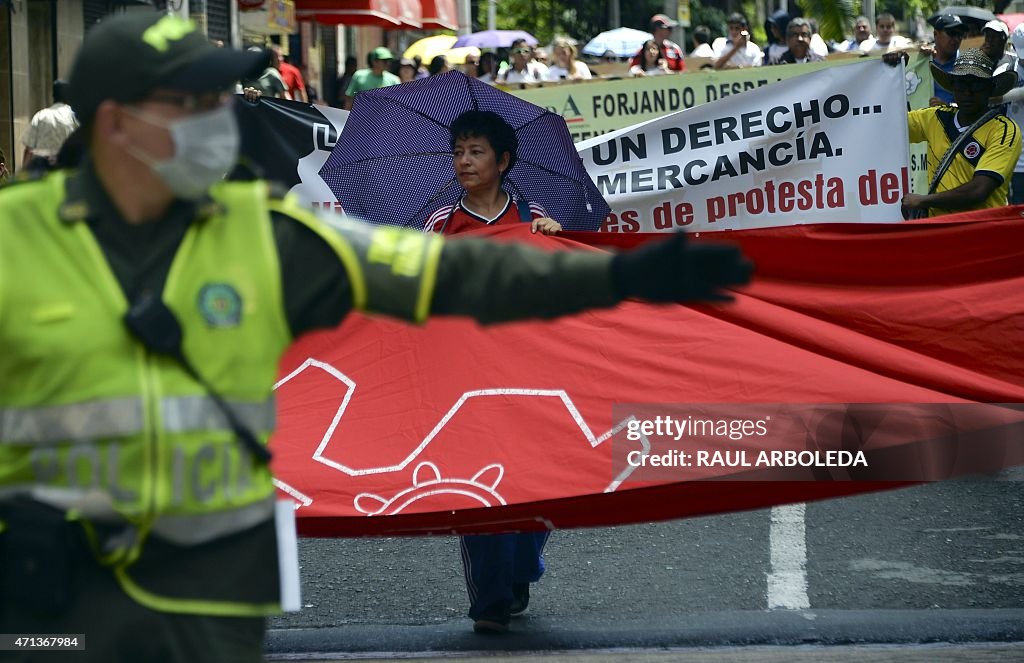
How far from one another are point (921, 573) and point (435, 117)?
256cm

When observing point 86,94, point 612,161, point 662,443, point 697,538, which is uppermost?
point 86,94

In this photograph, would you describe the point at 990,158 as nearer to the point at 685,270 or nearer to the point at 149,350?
the point at 685,270

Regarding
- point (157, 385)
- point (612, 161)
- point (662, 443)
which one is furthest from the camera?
point (612, 161)

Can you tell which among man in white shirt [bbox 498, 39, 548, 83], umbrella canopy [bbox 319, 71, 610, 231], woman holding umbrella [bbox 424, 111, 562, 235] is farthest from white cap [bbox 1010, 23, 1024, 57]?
man in white shirt [bbox 498, 39, 548, 83]

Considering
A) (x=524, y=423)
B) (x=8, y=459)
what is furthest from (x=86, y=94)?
(x=524, y=423)

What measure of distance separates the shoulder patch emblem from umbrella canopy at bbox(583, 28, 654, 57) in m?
26.7

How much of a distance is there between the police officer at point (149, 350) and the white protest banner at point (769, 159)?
195 inches

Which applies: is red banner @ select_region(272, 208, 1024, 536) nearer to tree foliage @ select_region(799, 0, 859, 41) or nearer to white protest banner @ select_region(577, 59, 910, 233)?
white protest banner @ select_region(577, 59, 910, 233)

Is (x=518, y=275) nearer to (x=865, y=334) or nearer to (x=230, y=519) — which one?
(x=230, y=519)

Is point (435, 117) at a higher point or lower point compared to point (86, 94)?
lower

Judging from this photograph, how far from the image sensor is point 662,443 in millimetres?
5434

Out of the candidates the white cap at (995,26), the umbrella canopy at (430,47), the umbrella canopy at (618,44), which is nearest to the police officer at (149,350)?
the white cap at (995,26)

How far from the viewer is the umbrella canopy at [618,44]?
95.4ft

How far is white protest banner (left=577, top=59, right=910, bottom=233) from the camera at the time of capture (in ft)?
24.9
